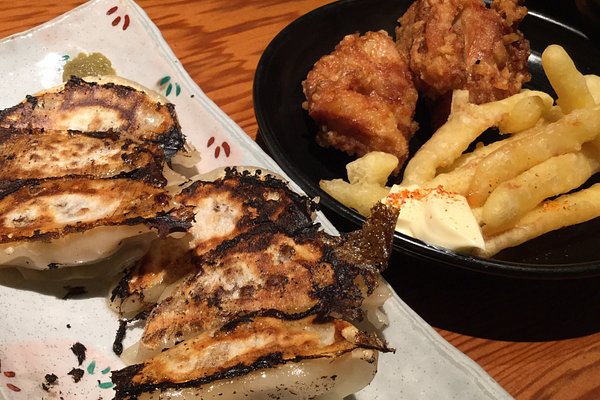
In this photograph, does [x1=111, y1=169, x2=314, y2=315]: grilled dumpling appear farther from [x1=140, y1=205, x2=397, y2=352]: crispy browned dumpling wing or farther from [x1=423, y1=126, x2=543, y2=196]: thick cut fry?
[x1=423, y1=126, x2=543, y2=196]: thick cut fry

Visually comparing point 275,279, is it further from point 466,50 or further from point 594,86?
point 594,86

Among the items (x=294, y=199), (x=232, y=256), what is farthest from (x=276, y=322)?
(x=294, y=199)

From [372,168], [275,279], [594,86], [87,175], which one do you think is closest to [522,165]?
[372,168]

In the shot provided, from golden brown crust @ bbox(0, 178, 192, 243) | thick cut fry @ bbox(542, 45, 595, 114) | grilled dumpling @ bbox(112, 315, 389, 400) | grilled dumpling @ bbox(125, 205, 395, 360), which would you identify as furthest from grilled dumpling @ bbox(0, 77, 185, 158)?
thick cut fry @ bbox(542, 45, 595, 114)

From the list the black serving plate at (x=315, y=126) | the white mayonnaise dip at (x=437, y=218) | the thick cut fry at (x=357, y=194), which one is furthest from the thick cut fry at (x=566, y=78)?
the thick cut fry at (x=357, y=194)

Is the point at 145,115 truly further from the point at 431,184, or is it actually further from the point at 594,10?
the point at 594,10

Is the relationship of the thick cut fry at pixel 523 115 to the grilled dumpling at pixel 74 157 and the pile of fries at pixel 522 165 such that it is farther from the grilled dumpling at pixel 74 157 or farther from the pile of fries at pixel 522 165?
the grilled dumpling at pixel 74 157

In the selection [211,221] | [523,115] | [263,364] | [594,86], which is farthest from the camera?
[594,86]
